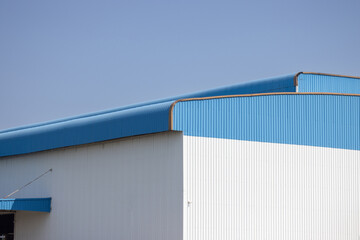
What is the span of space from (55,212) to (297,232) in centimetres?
1260

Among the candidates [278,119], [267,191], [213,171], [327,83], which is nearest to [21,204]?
[213,171]

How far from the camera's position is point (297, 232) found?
90.9 feet

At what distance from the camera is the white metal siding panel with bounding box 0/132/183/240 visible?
25.9m

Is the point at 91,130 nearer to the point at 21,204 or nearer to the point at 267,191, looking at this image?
the point at 21,204

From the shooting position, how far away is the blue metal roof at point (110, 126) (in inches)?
Result: 1042

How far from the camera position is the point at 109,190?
2875 cm

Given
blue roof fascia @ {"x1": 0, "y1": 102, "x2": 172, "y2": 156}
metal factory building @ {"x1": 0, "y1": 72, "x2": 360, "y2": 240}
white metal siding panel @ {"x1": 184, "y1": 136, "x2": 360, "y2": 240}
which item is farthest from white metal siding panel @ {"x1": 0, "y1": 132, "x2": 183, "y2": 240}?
white metal siding panel @ {"x1": 184, "y1": 136, "x2": 360, "y2": 240}

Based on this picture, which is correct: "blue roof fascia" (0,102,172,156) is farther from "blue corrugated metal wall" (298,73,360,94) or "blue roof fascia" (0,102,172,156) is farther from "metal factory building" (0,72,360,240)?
"blue corrugated metal wall" (298,73,360,94)

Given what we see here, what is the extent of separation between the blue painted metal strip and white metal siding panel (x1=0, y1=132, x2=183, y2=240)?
4.38 feet

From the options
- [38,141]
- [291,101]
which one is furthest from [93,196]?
[291,101]

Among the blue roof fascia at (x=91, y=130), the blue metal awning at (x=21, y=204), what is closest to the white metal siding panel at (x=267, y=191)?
the blue roof fascia at (x=91, y=130)

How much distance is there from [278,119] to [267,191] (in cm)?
335

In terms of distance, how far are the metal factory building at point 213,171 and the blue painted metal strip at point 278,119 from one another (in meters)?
0.05

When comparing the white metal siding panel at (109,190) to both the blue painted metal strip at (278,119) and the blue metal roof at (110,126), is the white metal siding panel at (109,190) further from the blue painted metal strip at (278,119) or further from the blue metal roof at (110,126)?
the blue painted metal strip at (278,119)
